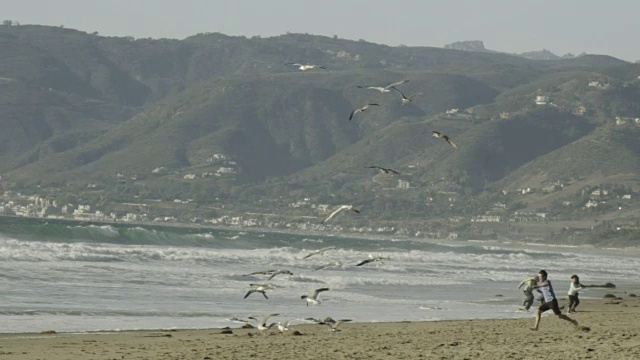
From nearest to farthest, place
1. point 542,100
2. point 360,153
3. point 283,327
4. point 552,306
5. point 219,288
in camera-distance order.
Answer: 1. point 283,327
2. point 552,306
3. point 219,288
4. point 360,153
5. point 542,100

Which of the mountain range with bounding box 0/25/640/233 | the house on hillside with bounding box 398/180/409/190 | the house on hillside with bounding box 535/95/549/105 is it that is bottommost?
the house on hillside with bounding box 398/180/409/190

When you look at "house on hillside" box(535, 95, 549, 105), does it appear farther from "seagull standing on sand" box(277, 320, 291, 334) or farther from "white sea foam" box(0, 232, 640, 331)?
"seagull standing on sand" box(277, 320, 291, 334)

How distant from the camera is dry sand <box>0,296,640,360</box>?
19531mm

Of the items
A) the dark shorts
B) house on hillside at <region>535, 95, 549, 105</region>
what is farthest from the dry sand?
house on hillside at <region>535, 95, 549, 105</region>

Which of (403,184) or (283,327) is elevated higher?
(403,184)

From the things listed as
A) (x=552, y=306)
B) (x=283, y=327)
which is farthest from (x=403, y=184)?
(x=283, y=327)

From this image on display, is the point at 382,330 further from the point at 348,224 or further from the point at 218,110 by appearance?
the point at 218,110

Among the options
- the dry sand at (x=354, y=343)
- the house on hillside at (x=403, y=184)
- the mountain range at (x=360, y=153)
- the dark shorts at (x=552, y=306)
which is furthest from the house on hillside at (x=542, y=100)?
the dark shorts at (x=552, y=306)

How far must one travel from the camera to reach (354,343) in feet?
71.1

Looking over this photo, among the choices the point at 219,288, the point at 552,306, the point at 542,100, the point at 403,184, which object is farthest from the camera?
the point at 542,100

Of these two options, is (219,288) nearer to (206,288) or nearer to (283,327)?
(206,288)

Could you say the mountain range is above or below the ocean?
above

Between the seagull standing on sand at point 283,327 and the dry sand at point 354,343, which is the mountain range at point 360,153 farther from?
the seagull standing on sand at point 283,327

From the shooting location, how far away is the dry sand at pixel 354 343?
1953 centimetres
